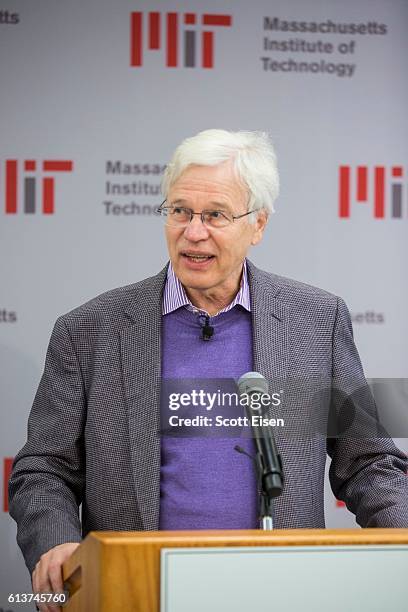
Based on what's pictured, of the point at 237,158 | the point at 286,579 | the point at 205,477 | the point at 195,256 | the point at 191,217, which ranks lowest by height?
the point at 205,477

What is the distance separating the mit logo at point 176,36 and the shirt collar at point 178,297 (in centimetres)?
138

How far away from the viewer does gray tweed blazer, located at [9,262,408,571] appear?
2.68 metres

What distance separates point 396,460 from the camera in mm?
2801

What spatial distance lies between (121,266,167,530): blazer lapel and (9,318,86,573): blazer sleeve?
16 centimetres

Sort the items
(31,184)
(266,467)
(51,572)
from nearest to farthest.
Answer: (266,467) < (51,572) < (31,184)

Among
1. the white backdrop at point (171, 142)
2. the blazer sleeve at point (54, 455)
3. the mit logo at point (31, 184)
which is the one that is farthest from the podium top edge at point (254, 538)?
the mit logo at point (31, 184)

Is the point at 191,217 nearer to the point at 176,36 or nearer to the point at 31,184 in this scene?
the point at 31,184

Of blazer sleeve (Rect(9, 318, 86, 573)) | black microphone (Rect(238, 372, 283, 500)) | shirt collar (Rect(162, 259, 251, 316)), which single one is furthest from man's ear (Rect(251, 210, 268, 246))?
black microphone (Rect(238, 372, 283, 500))

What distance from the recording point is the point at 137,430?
272 centimetres

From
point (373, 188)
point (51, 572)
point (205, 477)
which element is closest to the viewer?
point (51, 572)

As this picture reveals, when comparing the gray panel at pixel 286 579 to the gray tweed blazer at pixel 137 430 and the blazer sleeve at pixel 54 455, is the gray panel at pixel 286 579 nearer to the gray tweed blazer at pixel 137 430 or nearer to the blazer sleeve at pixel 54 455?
the gray tweed blazer at pixel 137 430

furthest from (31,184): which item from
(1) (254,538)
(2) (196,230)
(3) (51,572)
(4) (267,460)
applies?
(1) (254,538)

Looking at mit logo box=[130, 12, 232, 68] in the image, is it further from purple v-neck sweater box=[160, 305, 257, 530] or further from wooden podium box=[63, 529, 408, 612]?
wooden podium box=[63, 529, 408, 612]

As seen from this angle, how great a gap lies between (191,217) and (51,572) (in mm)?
1034
